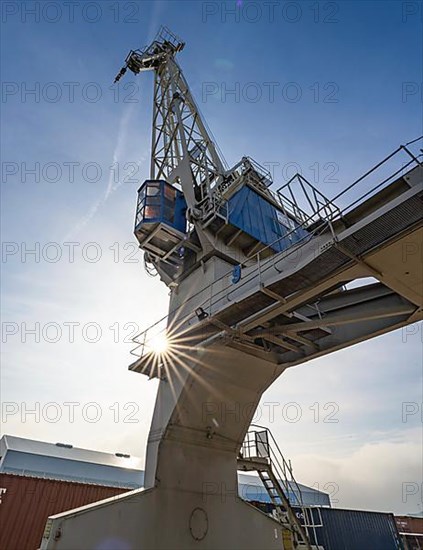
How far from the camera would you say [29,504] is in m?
13.0

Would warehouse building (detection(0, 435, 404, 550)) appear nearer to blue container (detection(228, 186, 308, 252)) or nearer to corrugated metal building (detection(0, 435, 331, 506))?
corrugated metal building (detection(0, 435, 331, 506))

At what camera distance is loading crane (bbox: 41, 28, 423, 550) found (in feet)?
22.4

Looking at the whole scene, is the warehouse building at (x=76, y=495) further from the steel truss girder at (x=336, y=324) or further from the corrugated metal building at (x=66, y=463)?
the steel truss girder at (x=336, y=324)

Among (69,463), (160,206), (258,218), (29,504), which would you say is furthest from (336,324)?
(69,463)

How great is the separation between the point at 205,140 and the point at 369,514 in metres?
25.1

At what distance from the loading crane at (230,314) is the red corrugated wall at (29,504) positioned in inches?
228

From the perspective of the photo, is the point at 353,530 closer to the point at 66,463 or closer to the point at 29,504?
the point at 29,504

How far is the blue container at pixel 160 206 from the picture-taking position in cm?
1302

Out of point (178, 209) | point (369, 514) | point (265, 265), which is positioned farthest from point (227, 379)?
point (369, 514)

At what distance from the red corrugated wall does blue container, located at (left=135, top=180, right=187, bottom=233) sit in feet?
34.7

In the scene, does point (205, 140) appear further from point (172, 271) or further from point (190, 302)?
point (190, 302)

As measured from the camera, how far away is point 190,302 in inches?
486

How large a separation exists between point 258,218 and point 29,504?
13.7 metres

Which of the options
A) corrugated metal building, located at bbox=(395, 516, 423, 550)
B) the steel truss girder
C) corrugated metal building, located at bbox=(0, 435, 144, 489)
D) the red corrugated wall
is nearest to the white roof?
corrugated metal building, located at bbox=(0, 435, 144, 489)
